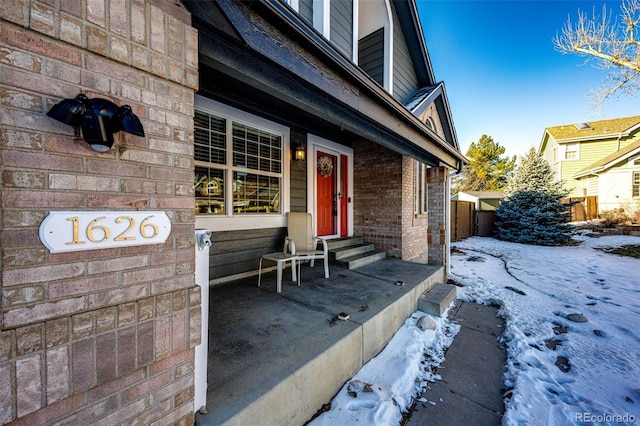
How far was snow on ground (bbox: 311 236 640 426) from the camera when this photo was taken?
76.7 inches

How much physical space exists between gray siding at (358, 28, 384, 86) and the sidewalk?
483 cm

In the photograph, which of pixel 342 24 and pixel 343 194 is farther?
pixel 343 194

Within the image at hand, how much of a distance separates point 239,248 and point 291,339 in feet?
6.56

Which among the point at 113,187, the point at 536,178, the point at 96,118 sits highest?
the point at 536,178

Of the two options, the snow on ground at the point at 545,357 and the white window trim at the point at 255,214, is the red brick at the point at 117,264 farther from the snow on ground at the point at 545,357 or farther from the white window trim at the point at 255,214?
the white window trim at the point at 255,214

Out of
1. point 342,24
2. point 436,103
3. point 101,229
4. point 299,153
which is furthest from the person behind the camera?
point 436,103

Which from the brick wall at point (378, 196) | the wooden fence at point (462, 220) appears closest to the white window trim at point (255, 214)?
the brick wall at point (378, 196)

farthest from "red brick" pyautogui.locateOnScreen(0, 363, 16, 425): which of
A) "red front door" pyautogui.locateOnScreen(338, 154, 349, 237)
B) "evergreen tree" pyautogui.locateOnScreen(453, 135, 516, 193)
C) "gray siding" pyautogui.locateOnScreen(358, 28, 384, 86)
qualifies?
"evergreen tree" pyautogui.locateOnScreen(453, 135, 516, 193)

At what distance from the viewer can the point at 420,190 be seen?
6.32m

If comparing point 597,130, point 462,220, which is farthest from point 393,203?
point 597,130

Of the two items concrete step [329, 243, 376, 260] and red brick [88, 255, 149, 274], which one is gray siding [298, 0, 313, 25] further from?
red brick [88, 255, 149, 274]

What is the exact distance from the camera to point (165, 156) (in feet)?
4.17

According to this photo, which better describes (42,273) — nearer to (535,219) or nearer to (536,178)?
(535,219)

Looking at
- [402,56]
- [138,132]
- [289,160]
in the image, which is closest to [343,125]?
[289,160]
